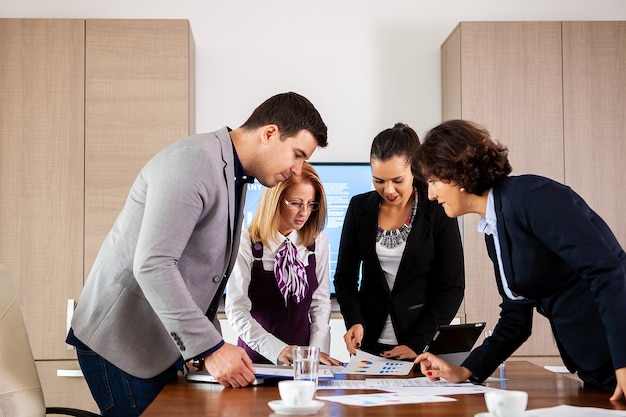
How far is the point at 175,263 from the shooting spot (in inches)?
74.4

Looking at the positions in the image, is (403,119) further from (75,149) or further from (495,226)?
(495,226)

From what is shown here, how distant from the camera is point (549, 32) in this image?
423 cm

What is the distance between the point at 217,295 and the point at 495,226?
774 mm

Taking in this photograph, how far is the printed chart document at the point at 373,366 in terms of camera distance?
88.8 inches

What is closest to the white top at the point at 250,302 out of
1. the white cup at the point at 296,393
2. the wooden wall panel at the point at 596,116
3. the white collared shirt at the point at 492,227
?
the white collared shirt at the point at 492,227

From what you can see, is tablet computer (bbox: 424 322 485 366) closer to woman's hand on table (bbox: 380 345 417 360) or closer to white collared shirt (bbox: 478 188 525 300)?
white collared shirt (bbox: 478 188 525 300)

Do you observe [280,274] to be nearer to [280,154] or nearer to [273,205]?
[273,205]

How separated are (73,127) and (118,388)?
2.38 m

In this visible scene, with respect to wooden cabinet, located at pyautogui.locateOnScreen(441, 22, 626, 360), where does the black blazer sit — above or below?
below

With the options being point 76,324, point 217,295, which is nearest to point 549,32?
point 217,295

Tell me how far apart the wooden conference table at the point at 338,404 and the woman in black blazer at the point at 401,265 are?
67 cm

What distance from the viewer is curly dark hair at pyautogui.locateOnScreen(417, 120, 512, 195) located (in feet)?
6.27

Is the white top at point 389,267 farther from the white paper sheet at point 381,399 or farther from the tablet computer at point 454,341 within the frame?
the white paper sheet at point 381,399

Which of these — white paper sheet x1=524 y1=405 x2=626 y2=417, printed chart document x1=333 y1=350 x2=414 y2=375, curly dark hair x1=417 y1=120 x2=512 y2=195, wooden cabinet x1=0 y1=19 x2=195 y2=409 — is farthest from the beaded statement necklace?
wooden cabinet x1=0 y1=19 x2=195 y2=409
